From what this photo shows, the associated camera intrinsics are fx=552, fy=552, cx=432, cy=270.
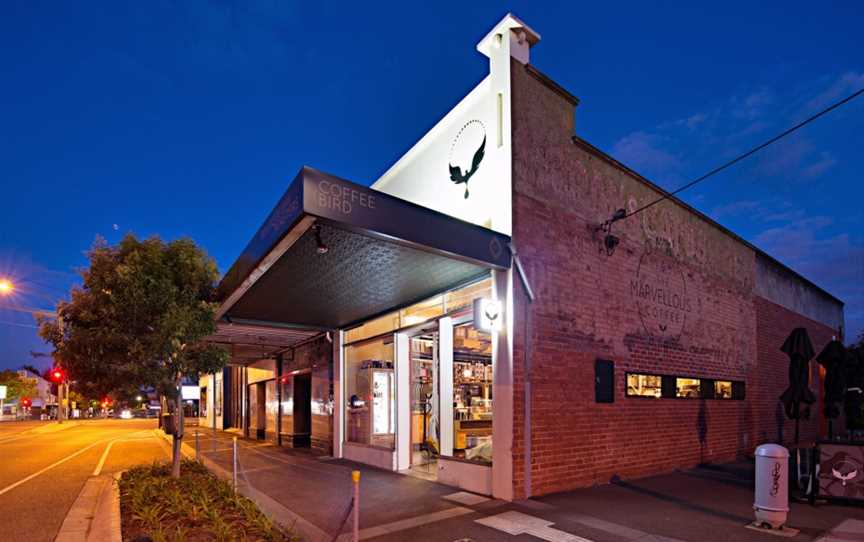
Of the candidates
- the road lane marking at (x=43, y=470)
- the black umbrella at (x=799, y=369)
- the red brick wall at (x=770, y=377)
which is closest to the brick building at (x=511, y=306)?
the red brick wall at (x=770, y=377)

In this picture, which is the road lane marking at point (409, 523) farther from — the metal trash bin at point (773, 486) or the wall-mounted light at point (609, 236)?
the wall-mounted light at point (609, 236)

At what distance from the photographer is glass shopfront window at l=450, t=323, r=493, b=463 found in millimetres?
11203

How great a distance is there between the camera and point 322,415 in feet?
53.3

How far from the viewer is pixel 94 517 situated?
8.20 metres

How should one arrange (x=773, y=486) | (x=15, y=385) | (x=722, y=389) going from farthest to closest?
(x=15, y=385)
(x=722, y=389)
(x=773, y=486)

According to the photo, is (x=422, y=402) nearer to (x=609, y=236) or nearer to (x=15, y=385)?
(x=609, y=236)

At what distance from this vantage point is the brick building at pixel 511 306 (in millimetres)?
8680

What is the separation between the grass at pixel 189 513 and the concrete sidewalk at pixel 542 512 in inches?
21.3

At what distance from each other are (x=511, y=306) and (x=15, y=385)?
76333 mm

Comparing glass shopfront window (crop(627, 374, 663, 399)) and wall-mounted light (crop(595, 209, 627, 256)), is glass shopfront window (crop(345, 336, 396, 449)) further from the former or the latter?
wall-mounted light (crop(595, 209, 627, 256))

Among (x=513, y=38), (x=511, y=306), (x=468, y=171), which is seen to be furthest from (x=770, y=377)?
(x=513, y=38)

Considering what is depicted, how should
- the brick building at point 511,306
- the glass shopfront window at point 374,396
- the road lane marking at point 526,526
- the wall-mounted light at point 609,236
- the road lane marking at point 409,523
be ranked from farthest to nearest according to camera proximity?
1. the glass shopfront window at point 374,396
2. the wall-mounted light at point 609,236
3. the brick building at point 511,306
4. the road lane marking at point 409,523
5. the road lane marking at point 526,526

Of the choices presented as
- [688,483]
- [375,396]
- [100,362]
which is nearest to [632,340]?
[688,483]

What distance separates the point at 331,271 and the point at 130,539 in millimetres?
4593
